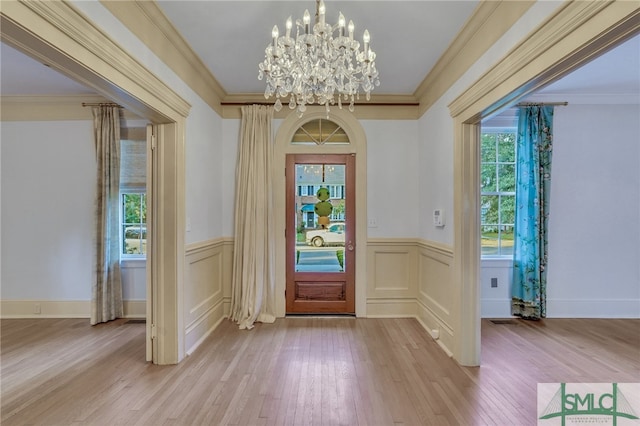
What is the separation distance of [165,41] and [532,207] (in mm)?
4309

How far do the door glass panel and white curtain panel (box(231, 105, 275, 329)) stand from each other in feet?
1.33

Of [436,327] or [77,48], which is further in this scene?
[436,327]

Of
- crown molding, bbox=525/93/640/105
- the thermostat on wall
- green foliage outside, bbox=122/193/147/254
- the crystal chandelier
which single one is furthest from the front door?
crown molding, bbox=525/93/640/105

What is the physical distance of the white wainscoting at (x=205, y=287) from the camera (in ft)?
9.73

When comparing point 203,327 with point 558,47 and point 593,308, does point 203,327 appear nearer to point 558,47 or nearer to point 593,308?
point 558,47

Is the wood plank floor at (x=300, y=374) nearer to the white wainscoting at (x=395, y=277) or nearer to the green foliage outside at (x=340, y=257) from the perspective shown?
the white wainscoting at (x=395, y=277)

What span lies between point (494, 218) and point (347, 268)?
2.14 metres

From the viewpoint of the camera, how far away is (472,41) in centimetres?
250

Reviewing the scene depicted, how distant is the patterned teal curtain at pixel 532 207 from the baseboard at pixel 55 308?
4.86 metres

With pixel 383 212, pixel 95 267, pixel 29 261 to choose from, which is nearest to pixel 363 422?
pixel 383 212

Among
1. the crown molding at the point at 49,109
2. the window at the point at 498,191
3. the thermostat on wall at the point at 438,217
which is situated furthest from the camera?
the window at the point at 498,191

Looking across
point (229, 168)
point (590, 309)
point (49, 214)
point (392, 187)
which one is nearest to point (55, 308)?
point (49, 214)

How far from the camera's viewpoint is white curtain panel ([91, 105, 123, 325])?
372cm

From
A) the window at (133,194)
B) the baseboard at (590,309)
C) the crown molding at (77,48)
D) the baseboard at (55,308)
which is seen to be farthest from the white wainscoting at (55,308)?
the baseboard at (590,309)
